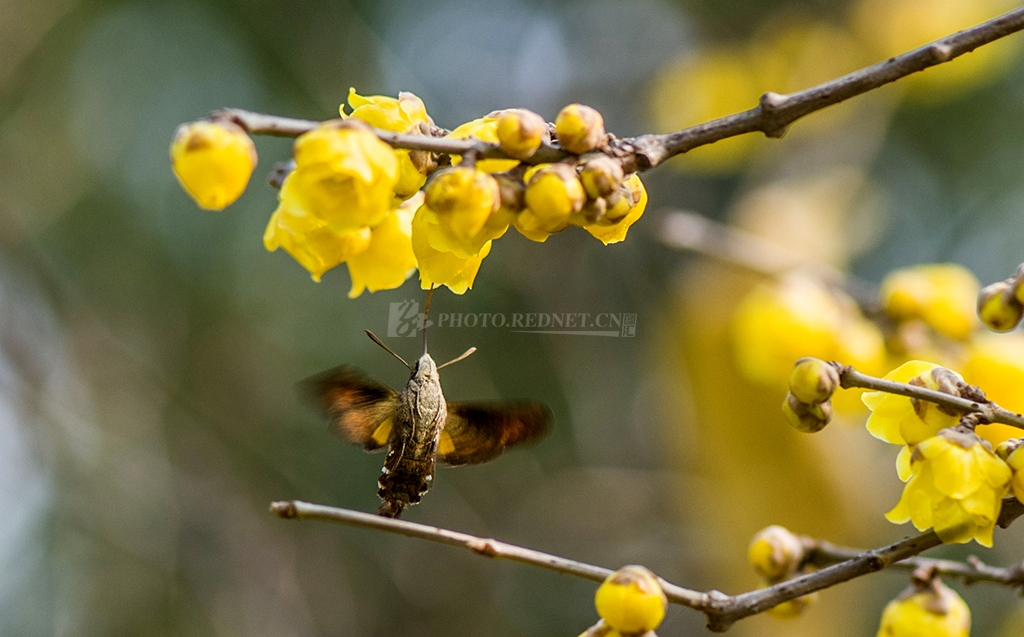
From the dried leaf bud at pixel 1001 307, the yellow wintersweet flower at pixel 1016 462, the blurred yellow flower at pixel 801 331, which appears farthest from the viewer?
the blurred yellow flower at pixel 801 331

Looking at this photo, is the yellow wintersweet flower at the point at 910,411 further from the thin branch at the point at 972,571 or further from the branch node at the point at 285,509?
the branch node at the point at 285,509

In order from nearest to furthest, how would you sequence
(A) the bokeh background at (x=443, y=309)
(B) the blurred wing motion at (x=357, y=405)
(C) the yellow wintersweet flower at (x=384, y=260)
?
1. (C) the yellow wintersweet flower at (x=384, y=260)
2. (B) the blurred wing motion at (x=357, y=405)
3. (A) the bokeh background at (x=443, y=309)

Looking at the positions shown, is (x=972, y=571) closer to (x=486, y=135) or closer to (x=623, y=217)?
(x=623, y=217)

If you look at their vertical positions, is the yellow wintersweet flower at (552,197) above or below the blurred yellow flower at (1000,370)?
below

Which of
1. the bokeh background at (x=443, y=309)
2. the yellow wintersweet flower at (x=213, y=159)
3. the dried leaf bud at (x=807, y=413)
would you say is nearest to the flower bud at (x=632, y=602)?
the dried leaf bud at (x=807, y=413)

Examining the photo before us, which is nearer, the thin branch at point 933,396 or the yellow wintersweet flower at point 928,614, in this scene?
the thin branch at point 933,396

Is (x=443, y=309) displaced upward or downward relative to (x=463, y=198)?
upward

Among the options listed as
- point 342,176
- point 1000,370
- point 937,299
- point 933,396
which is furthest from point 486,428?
point 937,299
